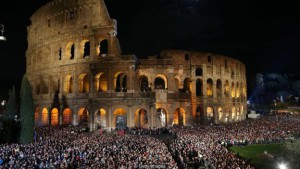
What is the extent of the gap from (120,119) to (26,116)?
47.7 ft

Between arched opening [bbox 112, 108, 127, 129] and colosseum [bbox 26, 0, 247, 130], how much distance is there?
136 millimetres

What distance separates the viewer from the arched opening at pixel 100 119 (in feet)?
126

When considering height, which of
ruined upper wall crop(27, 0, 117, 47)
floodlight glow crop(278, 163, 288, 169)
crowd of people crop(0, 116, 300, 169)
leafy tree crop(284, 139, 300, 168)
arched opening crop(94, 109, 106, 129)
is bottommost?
floodlight glow crop(278, 163, 288, 169)

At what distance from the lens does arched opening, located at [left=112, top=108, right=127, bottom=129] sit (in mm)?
38094

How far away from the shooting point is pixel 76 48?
40500mm

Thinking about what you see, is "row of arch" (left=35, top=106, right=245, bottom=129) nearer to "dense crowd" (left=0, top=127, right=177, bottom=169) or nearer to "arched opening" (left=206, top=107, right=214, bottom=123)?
"arched opening" (left=206, top=107, right=214, bottom=123)

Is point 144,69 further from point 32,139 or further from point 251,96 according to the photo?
point 251,96

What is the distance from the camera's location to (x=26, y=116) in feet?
86.1

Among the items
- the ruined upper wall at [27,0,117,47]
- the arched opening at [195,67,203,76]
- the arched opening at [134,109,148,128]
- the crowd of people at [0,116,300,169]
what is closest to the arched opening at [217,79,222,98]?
the arched opening at [195,67,203,76]

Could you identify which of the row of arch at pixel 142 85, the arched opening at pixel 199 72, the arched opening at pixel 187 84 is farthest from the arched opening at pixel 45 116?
the arched opening at pixel 199 72

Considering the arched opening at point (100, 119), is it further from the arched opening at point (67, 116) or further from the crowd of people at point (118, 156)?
the crowd of people at point (118, 156)

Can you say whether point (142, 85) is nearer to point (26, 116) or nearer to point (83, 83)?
point (83, 83)

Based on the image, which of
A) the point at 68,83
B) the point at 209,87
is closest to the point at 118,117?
the point at 68,83

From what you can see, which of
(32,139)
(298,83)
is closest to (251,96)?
(298,83)
